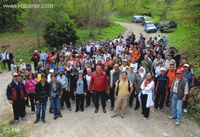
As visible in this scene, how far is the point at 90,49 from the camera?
13922 millimetres

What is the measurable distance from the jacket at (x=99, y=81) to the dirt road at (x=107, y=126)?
1.11 m

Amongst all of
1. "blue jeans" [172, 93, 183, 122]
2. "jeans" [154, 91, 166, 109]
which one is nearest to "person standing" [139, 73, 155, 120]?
"jeans" [154, 91, 166, 109]

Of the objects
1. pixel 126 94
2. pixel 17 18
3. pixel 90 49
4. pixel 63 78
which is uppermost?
pixel 17 18

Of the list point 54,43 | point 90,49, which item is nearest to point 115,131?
point 90,49

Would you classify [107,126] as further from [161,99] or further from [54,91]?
[161,99]

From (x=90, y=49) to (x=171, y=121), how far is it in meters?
8.52

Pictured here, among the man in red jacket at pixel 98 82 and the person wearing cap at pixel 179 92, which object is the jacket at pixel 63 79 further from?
the person wearing cap at pixel 179 92

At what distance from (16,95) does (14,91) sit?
7.1 inches

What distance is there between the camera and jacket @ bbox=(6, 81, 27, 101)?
671cm

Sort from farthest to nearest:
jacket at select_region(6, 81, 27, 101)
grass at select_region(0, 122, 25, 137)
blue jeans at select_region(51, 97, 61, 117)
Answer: blue jeans at select_region(51, 97, 61, 117) < jacket at select_region(6, 81, 27, 101) < grass at select_region(0, 122, 25, 137)

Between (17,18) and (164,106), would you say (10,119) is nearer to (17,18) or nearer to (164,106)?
(164,106)

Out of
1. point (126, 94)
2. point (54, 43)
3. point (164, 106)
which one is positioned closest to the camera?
point (126, 94)

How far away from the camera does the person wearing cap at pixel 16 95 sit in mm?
6721

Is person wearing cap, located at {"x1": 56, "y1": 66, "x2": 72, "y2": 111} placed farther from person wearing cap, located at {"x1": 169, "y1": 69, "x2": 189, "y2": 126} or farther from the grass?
person wearing cap, located at {"x1": 169, "y1": 69, "x2": 189, "y2": 126}
